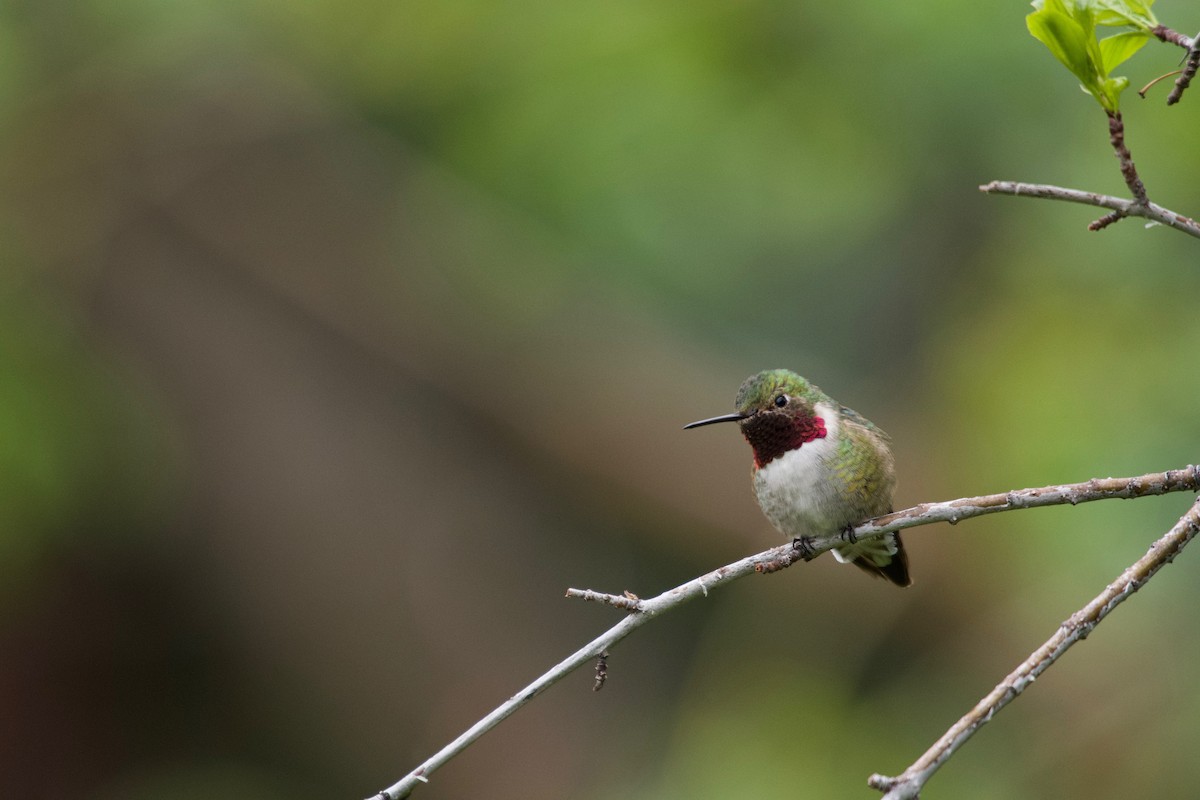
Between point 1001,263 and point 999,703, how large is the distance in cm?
665

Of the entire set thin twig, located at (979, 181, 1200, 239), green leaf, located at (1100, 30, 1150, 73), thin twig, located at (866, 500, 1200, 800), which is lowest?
thin twig, located at (866, 500, 1200, 800)

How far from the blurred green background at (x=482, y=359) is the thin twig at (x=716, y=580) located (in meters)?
4.28

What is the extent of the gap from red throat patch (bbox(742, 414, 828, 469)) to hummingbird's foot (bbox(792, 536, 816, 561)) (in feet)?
1.30

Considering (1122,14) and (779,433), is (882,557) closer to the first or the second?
(779,433)

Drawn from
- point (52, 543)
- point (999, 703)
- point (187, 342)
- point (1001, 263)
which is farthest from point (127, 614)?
point (999, 703)

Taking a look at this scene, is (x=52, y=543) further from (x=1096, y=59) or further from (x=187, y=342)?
(x=1096, y=59)

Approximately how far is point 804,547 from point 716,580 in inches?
38.0

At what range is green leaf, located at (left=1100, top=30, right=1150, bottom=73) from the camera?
2.48 metres

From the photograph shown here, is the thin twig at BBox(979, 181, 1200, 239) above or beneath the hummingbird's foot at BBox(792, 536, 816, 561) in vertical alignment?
above

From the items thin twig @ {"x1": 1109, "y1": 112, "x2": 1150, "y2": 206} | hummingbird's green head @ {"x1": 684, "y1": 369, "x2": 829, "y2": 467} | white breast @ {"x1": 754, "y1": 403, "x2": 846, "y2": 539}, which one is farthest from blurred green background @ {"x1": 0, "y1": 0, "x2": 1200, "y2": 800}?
thin twig @ {"x1": 1109, "y1": 112, "x2": 1150, "y2": 206}

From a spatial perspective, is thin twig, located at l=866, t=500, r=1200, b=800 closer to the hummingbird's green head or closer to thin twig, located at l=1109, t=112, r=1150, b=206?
thin twig, located at l=1109, t=112, r=1150, b=206

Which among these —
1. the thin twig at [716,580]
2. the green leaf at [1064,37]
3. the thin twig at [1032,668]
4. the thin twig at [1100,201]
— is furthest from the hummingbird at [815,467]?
the green leaf at [1064,37]

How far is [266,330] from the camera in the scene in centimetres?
912

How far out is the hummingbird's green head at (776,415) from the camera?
4363 millimetres
